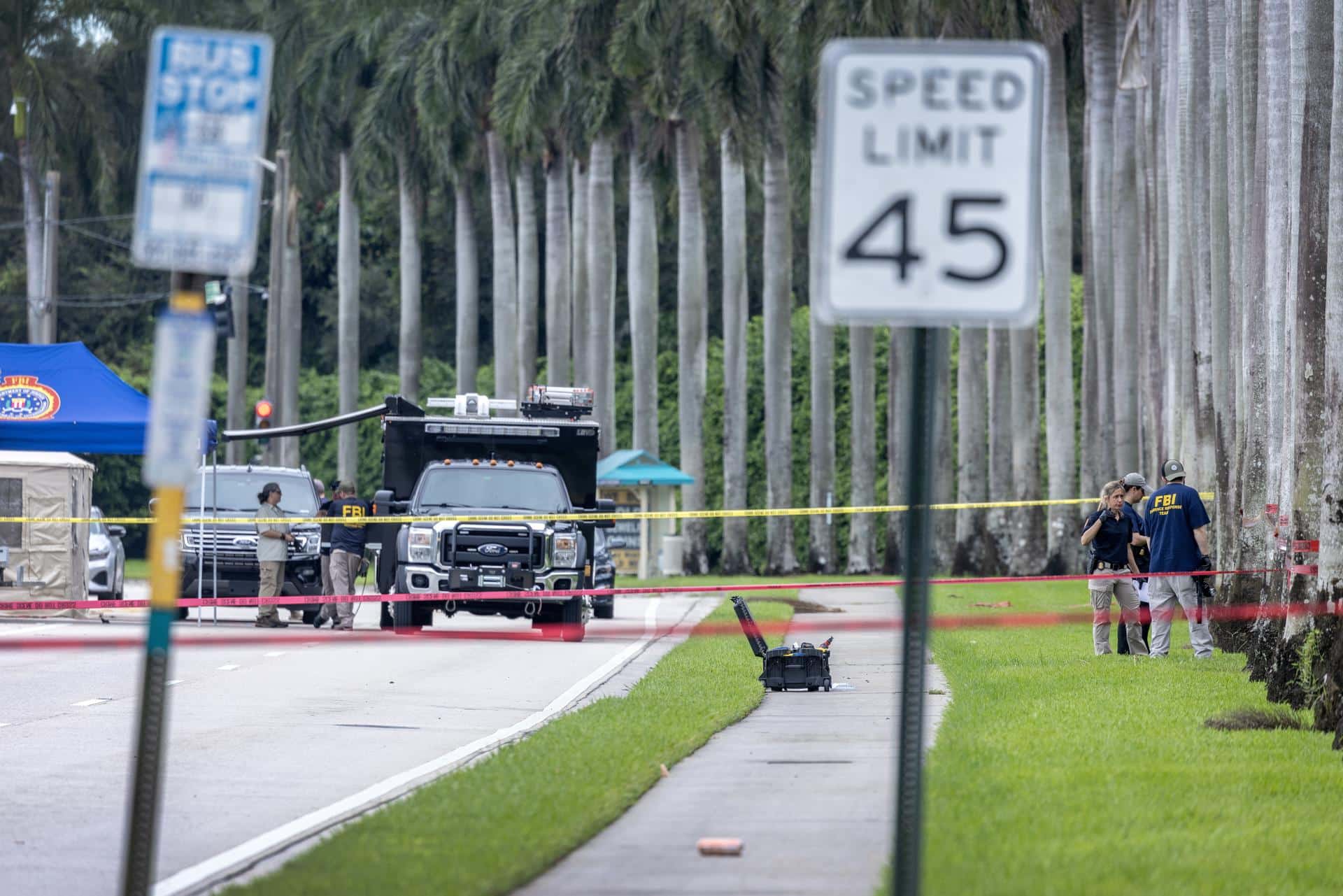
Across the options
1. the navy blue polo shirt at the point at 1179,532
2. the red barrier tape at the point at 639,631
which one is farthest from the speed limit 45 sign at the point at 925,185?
the red barrier tape at the point at 639,631

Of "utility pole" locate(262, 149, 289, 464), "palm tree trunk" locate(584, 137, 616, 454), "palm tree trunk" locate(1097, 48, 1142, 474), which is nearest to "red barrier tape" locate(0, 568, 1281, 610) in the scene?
"utility pole" locate(262, 149, 289, 464)

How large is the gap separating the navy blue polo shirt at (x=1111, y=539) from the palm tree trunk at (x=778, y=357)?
1158 inches

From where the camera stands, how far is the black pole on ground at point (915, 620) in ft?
22.4

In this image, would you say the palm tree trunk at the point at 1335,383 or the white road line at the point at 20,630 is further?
the white road line at the point at 20,630

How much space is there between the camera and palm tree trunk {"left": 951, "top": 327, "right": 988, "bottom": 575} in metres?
44.9

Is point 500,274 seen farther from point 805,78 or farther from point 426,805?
point 426,805

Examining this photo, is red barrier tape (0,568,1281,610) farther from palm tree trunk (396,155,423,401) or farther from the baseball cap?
palm tree trunk (396,155,423,401)

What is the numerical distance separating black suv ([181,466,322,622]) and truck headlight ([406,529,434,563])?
3383 millimetres

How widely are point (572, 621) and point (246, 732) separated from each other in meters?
10.6

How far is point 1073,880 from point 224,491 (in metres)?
23.4

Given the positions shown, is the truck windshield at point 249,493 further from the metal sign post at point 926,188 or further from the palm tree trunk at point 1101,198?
the metal sign post at point 926,188

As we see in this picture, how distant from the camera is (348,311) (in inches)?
2410

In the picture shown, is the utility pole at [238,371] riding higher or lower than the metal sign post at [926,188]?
higher

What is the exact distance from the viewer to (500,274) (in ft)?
186
